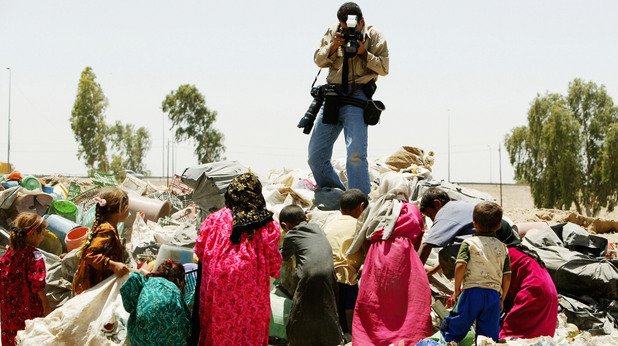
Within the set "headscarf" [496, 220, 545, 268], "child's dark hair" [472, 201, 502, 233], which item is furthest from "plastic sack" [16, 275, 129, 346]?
"headscarf" [496, 220, 545, 268]

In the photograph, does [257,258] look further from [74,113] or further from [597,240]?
[74,113]

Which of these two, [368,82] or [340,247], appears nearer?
[340,247]

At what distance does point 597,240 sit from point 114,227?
446cm

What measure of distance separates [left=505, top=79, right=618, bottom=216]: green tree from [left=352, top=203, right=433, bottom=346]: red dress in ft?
103

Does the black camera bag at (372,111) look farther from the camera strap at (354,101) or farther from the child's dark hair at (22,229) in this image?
the child's dark hair at (22,229)

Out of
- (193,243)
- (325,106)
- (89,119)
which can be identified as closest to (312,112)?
(325,106)

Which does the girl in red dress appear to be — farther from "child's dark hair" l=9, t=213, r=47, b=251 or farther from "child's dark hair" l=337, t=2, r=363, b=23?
"child's dark hair" l=337, t=2, r=363, b=23

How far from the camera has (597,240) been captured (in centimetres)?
672

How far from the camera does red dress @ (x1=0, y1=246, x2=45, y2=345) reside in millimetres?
4930

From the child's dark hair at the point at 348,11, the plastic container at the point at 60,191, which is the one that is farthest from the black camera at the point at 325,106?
the plastic container at the point at 60,191

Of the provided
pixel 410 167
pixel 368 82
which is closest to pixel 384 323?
pixel 368 82

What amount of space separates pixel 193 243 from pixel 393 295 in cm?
252

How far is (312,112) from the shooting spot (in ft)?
25.8

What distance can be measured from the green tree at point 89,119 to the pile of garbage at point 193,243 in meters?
25.4
